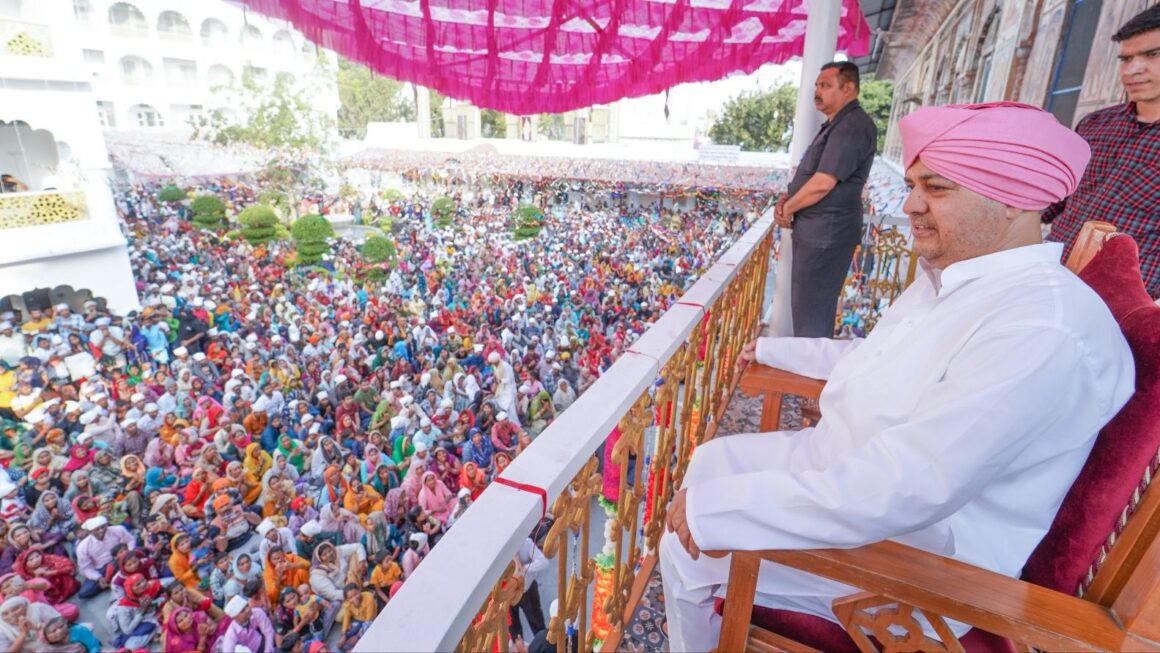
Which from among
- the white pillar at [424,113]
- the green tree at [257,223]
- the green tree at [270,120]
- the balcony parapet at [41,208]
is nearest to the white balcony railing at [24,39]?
the balcony parapet at [41,208]

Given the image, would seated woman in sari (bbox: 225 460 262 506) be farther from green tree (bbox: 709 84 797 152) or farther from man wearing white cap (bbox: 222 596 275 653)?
green tree (bbox: 709 84 797 152)

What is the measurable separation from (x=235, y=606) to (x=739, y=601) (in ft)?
16.4

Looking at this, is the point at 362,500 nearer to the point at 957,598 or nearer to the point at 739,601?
the point at 739,601

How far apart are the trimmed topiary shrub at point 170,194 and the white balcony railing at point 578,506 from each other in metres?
27.2

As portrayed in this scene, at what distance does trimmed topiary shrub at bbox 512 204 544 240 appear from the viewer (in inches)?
949

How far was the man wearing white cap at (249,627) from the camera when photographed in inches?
178

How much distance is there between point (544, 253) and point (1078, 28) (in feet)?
54.9

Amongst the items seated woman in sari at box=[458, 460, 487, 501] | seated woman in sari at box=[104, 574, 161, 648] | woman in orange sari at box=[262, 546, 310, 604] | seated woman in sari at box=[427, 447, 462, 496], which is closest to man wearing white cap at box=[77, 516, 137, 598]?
seated woman in sari at box=[104, 574, 161, 648]

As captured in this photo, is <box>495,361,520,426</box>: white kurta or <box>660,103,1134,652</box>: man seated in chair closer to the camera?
<box>660,103,1134,652</box>: man seated in chair

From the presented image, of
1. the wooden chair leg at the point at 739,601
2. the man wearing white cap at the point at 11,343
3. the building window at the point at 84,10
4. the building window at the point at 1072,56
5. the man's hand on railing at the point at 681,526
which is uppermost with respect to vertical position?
the building window at the point at 84,10

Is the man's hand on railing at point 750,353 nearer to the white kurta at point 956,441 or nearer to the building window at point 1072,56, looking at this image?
the white kurta at point 956,441

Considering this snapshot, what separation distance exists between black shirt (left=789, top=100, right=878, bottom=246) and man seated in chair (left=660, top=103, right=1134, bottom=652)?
1.41 m

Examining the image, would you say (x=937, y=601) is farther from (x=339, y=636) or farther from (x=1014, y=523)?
(x=339, y=636)

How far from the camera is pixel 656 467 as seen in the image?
5.92ft
